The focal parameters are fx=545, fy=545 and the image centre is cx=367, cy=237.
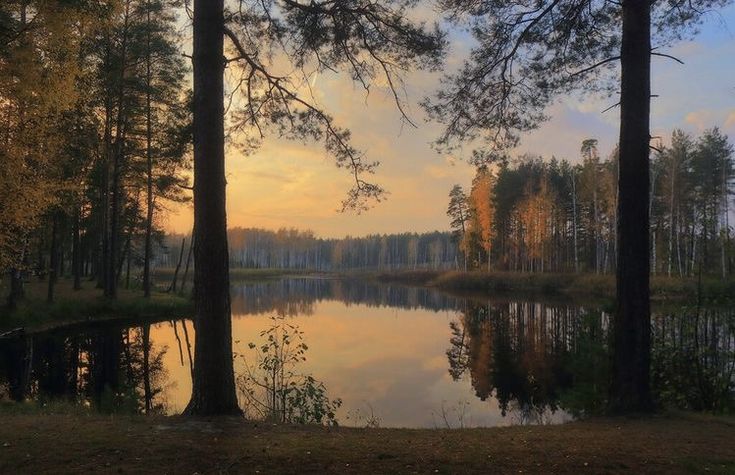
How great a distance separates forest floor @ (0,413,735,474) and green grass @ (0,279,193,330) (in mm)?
14231

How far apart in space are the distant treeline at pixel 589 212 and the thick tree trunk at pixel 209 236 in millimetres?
35573

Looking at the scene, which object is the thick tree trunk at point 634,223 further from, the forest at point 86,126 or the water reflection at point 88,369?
the water reflection at point 88,369

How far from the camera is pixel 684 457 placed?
4.71 metres

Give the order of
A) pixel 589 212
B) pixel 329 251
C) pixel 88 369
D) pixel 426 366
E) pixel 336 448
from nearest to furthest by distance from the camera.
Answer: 1. pixel 336 448
2. pixel 88 369
3. pixel 426 366
4. pixel 589 212
5. pixel 329 251

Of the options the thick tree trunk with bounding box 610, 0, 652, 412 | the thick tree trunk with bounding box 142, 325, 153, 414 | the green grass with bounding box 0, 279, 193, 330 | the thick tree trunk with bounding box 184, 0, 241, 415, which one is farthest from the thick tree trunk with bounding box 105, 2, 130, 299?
the thick tree trunk with bounding box 610, 0, 652, 412

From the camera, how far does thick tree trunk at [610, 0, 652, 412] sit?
21.7 feet

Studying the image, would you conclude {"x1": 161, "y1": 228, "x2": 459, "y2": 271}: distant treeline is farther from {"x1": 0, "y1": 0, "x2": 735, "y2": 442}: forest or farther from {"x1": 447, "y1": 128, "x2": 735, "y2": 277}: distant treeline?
{"x1": 0, "y1": 0, "x2": 735, "y2": 442}: forest

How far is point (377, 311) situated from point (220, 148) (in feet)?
88.2

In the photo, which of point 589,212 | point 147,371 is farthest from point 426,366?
point 589,212

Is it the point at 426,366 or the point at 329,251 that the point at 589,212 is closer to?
the point at 426,366

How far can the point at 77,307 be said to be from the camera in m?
20.8

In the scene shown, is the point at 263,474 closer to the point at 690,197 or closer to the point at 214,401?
the point at 214,401

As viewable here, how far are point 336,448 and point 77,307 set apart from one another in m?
19.4

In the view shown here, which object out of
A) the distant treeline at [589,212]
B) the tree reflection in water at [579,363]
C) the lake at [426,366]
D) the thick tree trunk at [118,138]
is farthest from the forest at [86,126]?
the distant treeline at [589,212]
